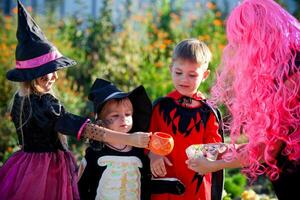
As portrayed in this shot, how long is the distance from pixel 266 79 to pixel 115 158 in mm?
1149

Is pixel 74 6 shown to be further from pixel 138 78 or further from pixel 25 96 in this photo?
pixel 25 96

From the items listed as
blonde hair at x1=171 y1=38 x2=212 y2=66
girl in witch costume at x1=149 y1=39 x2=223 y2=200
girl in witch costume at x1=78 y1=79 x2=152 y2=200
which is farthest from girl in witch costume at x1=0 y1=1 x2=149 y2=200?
blonde hair at x1=171 y1=38 x2=212 y2=66

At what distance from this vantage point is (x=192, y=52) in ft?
12.6

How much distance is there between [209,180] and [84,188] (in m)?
0.75

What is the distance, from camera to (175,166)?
12.8 feet

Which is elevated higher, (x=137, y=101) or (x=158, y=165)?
(x=137, y=101)

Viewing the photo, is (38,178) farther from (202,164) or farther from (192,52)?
(192,52)

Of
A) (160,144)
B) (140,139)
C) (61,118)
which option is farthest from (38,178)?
(160,144)

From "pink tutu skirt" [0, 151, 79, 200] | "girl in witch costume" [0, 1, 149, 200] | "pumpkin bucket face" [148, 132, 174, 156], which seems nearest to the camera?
"pumpkin bucket face" [148, 132, 174, 156]

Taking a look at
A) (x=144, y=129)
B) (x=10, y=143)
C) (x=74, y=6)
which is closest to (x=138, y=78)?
Answer: (x=10, y=143)

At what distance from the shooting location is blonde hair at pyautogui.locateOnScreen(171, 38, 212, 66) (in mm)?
3850

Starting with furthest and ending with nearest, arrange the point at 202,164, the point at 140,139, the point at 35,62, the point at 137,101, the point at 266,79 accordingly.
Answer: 1. the point at 137,101
2. the point at 35,62
3. the point at 140,139
4. the point at 202,164
5. the point at 266,79

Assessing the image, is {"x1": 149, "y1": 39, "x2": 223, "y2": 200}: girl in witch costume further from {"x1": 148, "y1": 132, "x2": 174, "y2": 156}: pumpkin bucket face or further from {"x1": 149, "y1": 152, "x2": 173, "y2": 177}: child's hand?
{"x1": 148, "y1": 132, "x2": 174, "y2": 156}: pumpkin bucket face

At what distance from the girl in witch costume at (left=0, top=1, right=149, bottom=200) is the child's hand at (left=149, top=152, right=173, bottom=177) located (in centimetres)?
34
